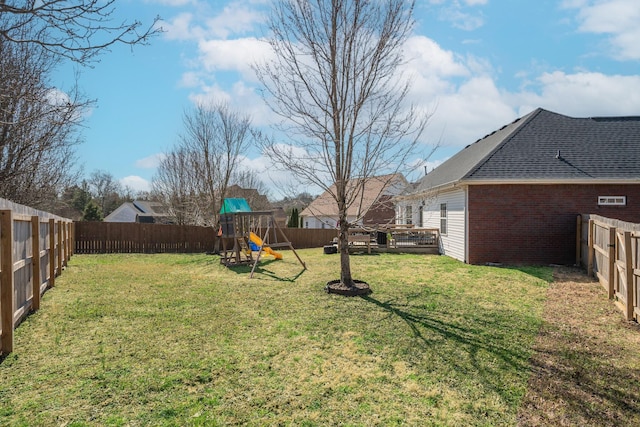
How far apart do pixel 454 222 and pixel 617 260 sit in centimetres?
701

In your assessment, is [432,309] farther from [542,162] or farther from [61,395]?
[542,162]

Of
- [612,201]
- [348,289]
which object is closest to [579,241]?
[612,201]

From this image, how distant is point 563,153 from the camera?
12.9 metres

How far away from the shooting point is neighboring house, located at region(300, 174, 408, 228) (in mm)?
8391

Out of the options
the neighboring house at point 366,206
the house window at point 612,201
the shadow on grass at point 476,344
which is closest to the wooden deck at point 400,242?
the neighboring house at point 366,206

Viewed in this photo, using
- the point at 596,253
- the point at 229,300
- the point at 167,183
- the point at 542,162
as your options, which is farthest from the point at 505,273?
the point at 167,183

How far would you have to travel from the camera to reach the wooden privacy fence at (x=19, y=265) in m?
4.75

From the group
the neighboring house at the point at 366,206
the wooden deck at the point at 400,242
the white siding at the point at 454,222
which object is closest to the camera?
the neighboring house at the point at 366,206

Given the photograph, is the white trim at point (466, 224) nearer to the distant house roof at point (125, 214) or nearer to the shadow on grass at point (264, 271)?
the shadow on grass at point (264, 271)

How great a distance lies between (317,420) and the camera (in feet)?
11.5

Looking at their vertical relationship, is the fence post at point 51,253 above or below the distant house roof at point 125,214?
below

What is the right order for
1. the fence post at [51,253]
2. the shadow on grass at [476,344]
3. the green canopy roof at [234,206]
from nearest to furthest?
the shadow on grass at [476,344] < the fence post at [51,253] < the green canopy roof at [234,206]

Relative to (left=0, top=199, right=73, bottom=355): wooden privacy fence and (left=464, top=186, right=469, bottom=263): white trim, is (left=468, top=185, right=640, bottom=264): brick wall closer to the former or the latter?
(left=464, top=186, right=469, bottom=263): white trim

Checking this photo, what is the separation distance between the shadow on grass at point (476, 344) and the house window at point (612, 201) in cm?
759
